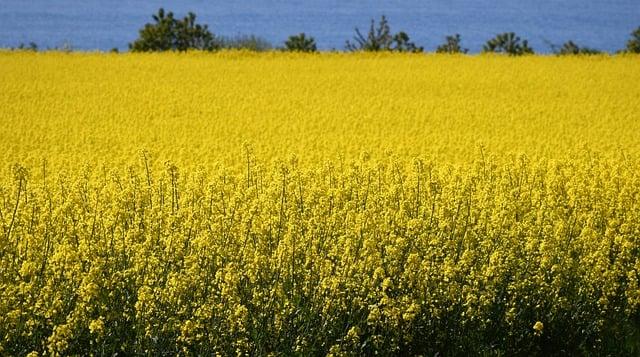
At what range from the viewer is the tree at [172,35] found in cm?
4462

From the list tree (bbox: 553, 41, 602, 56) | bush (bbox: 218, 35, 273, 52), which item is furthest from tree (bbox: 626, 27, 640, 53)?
bush (bbox: 218, 35, 273, 52)

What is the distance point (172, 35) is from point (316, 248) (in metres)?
36.9

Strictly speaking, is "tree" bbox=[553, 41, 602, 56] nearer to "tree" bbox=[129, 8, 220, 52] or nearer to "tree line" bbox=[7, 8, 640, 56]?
"tree line" bbox=[7, 8, 640, 56]

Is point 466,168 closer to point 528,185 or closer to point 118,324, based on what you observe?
point 528,185

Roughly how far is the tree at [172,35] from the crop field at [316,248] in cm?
2604

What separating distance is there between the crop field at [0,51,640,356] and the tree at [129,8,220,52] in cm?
2604

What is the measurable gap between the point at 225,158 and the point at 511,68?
17350 millimetres

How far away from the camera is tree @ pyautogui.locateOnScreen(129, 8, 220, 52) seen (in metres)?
44.6

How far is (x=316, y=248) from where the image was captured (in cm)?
967

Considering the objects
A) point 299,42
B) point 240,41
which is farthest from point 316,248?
point 240,41

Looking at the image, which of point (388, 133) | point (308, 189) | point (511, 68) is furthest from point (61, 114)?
point (511, 68)

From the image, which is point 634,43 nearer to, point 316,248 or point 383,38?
point 383,38

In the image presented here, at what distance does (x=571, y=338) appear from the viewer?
9.55 meters

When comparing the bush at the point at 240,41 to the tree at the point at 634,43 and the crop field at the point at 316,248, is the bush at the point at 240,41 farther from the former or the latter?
the crop field at the point at 316,248
